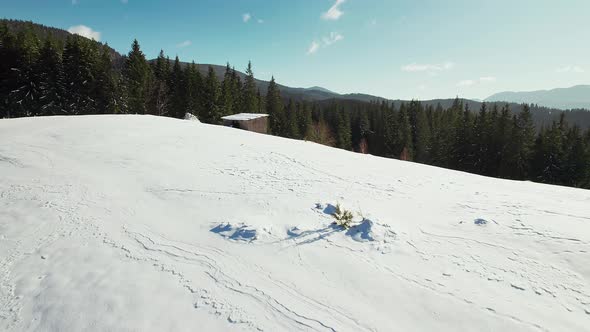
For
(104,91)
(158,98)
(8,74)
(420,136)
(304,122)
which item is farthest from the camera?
(304,122)

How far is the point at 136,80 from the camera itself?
44.1 meters

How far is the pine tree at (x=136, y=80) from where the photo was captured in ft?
138

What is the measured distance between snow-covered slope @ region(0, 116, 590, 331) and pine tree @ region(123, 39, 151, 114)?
3614 centimetres

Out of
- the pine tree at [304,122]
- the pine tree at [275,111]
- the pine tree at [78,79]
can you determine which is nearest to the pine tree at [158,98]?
the pine tree at [78,79]

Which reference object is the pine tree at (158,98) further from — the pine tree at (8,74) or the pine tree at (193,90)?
the pine tree at (8,74)

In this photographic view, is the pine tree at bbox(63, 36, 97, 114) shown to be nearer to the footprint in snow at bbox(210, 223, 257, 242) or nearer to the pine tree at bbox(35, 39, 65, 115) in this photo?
the pine tree at bbox(35, 39, 65, 115)

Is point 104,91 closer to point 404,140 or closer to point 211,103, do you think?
point 211,103

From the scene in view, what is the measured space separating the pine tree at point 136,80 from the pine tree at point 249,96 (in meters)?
16.8

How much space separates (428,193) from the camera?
28.4 ft

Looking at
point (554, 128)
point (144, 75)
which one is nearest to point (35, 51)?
point (144, 75)

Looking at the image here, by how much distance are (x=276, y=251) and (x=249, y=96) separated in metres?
54.6

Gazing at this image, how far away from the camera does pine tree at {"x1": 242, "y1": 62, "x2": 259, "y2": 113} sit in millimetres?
56094

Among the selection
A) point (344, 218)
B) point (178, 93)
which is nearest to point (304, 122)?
point (178, 93)

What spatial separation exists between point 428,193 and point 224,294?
21.5ft
